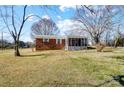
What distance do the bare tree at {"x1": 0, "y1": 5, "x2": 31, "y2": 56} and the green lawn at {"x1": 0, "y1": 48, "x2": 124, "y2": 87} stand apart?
0.86 feet

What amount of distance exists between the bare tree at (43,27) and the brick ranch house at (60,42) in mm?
96

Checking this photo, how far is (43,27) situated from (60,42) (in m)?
0.44

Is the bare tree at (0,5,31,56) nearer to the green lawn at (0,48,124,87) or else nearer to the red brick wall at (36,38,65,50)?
the green lawn at (0,48,124,87)

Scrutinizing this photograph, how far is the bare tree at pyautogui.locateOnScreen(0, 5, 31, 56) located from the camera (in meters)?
6.18

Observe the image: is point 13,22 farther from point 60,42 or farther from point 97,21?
point 97,21

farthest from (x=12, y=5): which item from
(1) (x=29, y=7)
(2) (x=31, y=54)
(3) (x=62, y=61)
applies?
(3) (x=62, y=61)

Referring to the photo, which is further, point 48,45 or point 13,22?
point 48,45

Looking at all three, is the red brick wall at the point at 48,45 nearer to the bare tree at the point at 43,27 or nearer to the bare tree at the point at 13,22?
the bare tree at the point at 43,27

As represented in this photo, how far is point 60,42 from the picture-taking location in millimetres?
6293

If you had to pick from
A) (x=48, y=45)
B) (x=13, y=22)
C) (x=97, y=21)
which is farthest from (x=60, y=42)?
(x=13, y=22)

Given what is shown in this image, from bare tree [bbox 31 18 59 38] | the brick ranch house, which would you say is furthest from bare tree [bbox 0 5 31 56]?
the brick ranch house

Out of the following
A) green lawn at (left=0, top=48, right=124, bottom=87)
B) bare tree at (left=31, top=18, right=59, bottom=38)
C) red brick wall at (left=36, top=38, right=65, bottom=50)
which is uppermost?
bare tree at (left=31, top=18, right=59, bottom=38)
